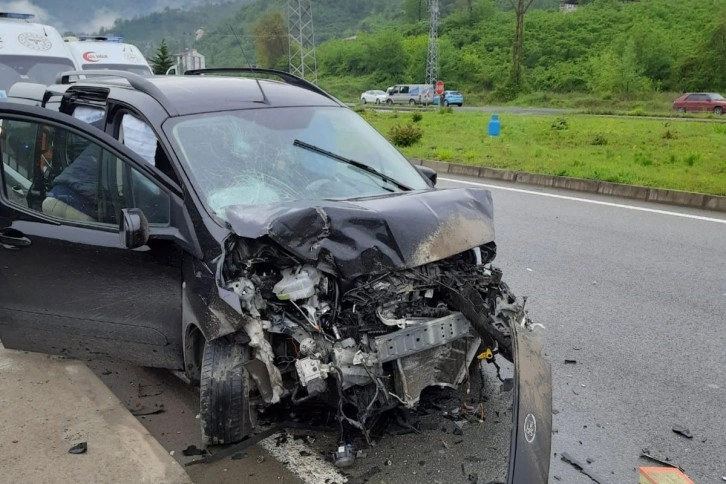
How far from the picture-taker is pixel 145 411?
12.3 ft

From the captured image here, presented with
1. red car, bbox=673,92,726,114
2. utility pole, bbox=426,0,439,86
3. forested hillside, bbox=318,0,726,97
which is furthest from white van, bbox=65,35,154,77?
forested hillside, bbox=318,0,726,97

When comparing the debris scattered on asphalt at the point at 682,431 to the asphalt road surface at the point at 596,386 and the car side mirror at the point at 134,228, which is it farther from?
the car side mirror at the point at 134,228

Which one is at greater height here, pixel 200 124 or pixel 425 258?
pixel 200 124

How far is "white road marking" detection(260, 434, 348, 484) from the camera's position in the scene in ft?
10.1

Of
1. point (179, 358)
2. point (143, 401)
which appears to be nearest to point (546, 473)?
point (179, 358)

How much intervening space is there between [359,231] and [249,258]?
Result: 0.53 meters

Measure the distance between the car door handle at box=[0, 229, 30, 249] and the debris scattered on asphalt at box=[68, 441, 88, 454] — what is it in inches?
46.8

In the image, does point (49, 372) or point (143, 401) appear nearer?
point (143, 401)

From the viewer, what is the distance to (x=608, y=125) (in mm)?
23469

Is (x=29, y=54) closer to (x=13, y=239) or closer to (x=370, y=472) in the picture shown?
(x=13, y=239)

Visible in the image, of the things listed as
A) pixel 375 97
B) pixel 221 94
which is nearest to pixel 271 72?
pixel 221 94

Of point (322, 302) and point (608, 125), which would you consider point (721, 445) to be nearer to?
point (322, 302)

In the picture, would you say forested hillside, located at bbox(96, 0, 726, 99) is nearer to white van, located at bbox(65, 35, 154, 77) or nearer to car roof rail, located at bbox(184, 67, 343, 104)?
white van, located at bbox(65, 35, 154, 77)

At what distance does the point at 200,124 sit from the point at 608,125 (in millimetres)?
22324
